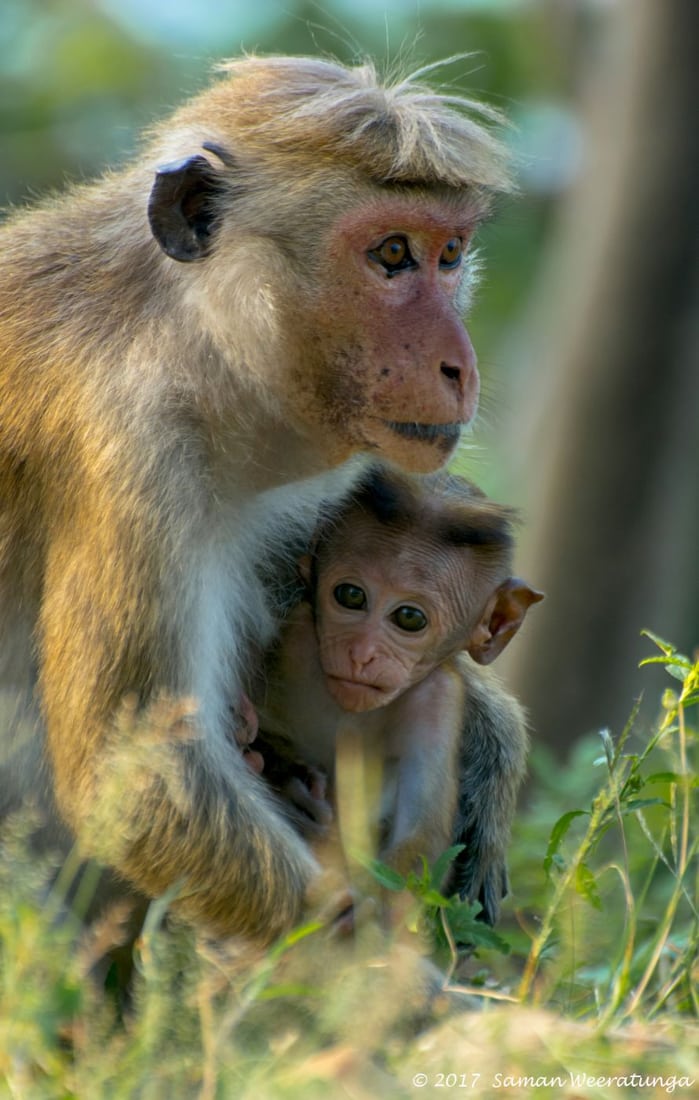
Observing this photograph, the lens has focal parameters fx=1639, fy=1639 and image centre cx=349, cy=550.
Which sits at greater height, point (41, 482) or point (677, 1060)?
point (41, 482)

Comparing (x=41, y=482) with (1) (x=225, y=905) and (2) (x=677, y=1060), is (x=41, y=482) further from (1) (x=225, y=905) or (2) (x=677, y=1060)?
(2) (x=677, y=1060)

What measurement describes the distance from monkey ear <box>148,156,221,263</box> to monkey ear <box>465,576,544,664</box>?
1.48m

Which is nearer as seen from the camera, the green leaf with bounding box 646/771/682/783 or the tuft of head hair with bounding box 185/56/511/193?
the green leaf with bounding box 646/771/682/783

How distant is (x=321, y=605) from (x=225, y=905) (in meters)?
1.11

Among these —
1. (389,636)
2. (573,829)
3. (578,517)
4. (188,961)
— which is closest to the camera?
(188,961)

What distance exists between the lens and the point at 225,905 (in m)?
→ 4.54

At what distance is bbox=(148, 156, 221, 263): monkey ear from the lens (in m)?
4.78

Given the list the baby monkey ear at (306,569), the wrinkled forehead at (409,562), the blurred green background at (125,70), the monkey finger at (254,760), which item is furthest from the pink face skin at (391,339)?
the blurred green background at (125,70)

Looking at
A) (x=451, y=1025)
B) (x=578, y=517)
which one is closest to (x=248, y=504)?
(x=451, y=1025)

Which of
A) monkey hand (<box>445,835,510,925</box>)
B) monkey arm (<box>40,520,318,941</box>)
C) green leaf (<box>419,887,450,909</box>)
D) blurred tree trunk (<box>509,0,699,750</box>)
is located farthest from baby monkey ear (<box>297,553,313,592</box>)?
blurred tree trunk (<box>509,0,699,750</box>)

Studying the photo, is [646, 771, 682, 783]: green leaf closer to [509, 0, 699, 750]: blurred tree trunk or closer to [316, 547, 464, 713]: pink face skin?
[316, 547, 464, 713]: pink face skin

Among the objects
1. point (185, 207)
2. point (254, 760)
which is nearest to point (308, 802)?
point (254, 760)

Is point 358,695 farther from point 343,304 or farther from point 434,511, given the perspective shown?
point 343,304

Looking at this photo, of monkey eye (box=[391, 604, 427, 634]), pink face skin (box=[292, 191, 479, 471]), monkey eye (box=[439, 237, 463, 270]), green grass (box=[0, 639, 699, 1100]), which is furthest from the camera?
monkey eye (box=[391, 604, 427, 634])
